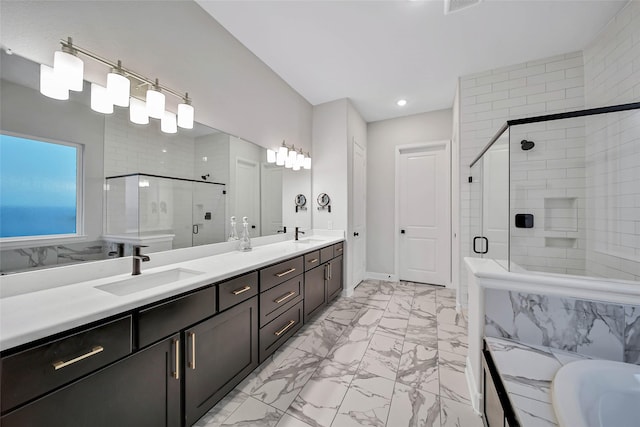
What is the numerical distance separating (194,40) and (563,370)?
3.06m

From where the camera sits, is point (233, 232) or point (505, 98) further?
point (505, 98)

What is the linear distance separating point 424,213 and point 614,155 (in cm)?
206

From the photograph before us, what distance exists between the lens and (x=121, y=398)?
3.14 ft

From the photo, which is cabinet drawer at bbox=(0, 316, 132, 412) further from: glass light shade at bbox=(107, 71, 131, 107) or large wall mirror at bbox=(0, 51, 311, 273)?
glass light shade at bbox=(107, 71, 131, 107)

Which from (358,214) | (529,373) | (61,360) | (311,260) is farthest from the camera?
(358,214)

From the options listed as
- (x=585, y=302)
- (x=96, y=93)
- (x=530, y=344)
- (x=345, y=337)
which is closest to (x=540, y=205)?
(x=585, y=302)

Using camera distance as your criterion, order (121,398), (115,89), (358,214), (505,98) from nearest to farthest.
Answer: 1. (121,398)
2. (115,89)
3. (505,98)
4. (358,214)

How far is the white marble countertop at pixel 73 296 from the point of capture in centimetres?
77

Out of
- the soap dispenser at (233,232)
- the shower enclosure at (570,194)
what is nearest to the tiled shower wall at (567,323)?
the shower enclosure at (570,194)

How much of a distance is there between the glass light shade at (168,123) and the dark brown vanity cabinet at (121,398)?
138 cm

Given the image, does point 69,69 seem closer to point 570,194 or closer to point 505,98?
point 505,98

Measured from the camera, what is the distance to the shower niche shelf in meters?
2.20

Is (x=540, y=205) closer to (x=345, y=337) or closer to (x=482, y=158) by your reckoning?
(x=482, y=158)

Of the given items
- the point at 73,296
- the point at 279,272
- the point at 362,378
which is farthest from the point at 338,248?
the point at 73,296
